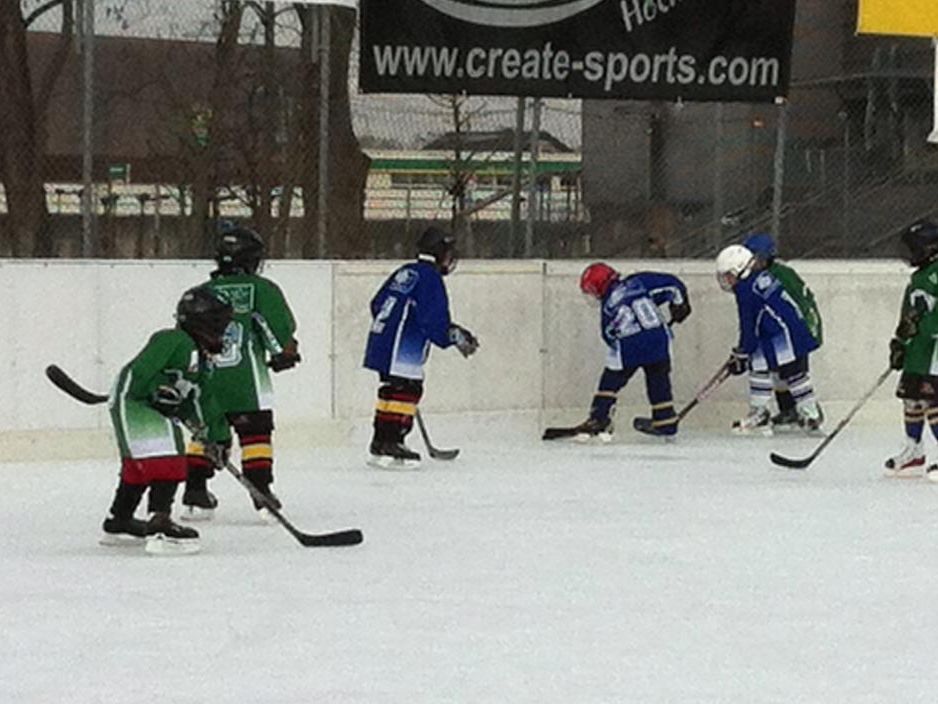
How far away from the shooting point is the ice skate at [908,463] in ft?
26.1

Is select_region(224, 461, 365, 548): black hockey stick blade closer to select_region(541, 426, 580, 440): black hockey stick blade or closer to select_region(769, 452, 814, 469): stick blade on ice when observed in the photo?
select_region(769, 452, 814, 469): stick blade on ice

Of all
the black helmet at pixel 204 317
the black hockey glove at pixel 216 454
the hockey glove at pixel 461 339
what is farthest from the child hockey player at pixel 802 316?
the black helmet at pixel 204 317

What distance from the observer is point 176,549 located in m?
5.90

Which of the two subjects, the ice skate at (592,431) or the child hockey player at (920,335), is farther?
the ice skate at (592,431)

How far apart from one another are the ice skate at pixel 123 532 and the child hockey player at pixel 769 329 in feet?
14.6

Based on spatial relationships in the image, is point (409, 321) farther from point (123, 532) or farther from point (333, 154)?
point (123, 532)

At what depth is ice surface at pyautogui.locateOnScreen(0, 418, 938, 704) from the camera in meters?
4.15

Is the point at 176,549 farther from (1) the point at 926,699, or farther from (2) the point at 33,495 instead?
(1) the point at 926,699

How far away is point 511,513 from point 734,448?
2.62 metres

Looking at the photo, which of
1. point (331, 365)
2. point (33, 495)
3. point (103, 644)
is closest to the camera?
point (103, 644)

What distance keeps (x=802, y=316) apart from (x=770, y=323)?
204mm

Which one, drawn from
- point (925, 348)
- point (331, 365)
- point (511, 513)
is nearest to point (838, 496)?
point (925, 348)

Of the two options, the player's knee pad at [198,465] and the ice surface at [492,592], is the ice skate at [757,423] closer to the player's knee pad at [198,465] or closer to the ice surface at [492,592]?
the ice surface at [492,592]

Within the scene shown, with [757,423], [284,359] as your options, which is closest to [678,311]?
[757,423]
